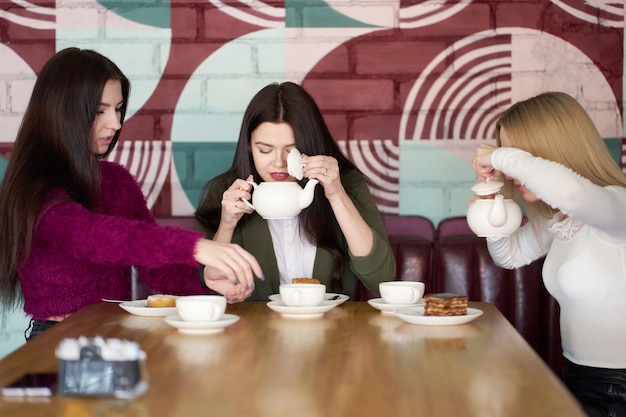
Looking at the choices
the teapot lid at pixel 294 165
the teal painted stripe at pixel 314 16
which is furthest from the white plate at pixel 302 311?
the teal painted stripe at pixel 314 16

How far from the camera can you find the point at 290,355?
131cm

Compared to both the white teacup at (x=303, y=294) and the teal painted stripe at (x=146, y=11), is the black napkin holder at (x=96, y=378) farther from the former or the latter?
the teal painted stripe at (x=146, y=11)

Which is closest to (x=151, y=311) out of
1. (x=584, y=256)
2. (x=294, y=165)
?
(x=294, y=165)

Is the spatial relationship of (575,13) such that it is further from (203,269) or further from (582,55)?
(203,269)

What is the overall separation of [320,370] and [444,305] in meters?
0.48

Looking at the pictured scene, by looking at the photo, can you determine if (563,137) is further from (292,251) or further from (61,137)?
(61,137)

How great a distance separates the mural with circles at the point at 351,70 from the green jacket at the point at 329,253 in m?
0.46

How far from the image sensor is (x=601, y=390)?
1.86m

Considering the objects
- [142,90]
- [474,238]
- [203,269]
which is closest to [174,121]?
[142,90]

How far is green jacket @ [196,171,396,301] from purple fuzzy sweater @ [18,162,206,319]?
17cm

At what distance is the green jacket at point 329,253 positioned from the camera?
2.09 meters

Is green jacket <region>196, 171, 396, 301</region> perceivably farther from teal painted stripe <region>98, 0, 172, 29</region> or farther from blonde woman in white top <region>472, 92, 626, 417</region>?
teal painted stripe <region>98, 0, 172, 29</region>

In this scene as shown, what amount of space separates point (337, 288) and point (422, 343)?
33.0 inches

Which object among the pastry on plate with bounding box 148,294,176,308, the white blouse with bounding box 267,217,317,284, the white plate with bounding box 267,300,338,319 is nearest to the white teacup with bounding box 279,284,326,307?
the white plate with bounding box 267,300,338,319
